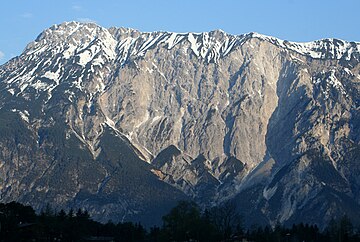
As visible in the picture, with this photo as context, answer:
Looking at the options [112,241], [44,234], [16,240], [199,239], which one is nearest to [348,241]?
[199,239]

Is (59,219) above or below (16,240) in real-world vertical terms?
above

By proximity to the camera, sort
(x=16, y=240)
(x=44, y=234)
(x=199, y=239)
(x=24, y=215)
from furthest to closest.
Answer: (x=199, y=239), (x=24, y=215), (x=44, y=234), (x=16, y=240)

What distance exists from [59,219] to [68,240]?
34.8 ft

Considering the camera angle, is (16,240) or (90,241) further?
(90,241)

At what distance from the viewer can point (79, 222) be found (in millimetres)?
194000

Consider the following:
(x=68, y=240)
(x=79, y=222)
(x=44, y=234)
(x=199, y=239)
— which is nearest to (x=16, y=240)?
(x=44, y=234)

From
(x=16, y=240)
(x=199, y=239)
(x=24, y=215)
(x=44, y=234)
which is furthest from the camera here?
(x=199, y=239)

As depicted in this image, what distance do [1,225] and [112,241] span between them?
5003 centimetres

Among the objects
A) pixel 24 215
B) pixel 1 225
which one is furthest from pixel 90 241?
pixel 1 225

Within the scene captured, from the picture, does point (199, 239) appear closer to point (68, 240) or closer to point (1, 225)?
point (68, 240)

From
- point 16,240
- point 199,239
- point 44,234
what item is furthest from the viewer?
point 199,239

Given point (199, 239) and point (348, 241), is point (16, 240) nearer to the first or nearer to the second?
point (199, 239)

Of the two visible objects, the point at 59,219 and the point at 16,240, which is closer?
the point at 16,240

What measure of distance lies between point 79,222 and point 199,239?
2553cm
